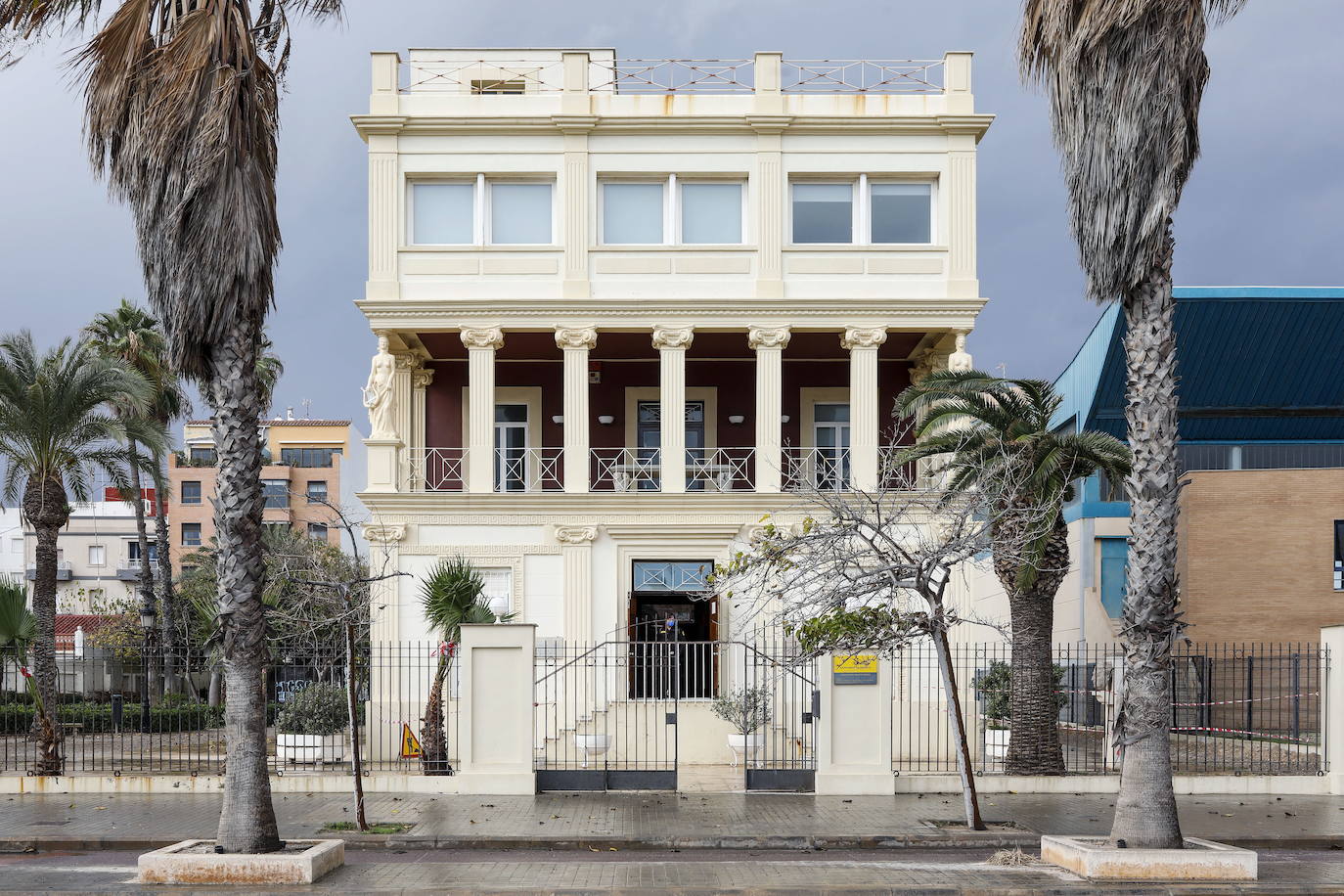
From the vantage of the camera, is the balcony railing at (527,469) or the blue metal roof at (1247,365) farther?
the blue metal roof at (1247,365)

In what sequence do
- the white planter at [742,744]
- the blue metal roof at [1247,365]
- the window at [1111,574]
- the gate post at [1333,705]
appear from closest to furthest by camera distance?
the gate post at [1333,705] < the white planter at [742,744] < the blue metal roof at [1247,365] < the window at [1111,574]

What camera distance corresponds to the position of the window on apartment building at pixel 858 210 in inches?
1117

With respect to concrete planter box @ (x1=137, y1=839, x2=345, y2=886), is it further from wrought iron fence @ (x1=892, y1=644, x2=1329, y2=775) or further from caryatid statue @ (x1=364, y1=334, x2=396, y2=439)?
caryatid statue @ (x1=364, y1=334, x2=396, y2=439)

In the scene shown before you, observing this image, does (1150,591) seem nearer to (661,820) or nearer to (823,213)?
(661,820)

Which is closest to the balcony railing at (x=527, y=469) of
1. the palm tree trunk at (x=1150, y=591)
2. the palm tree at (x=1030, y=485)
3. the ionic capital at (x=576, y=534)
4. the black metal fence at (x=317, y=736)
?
the ionic capital at (x=576, y=534)

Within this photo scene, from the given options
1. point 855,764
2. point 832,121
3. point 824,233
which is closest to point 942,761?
point 855,764

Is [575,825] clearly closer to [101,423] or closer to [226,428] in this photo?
[226,428]

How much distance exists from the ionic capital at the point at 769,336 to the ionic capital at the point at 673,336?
130 cm

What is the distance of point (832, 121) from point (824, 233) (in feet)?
7.70

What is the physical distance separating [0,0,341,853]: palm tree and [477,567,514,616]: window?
14462 mm

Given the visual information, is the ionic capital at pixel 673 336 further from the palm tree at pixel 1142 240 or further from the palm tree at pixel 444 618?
the palm tree at pixel 1142 240

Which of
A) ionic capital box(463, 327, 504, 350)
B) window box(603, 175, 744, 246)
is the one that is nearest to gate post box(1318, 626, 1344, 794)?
window box(603, 175, 744, 246)

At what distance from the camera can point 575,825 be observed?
52.1 feet

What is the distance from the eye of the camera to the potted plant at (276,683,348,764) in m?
22.4
